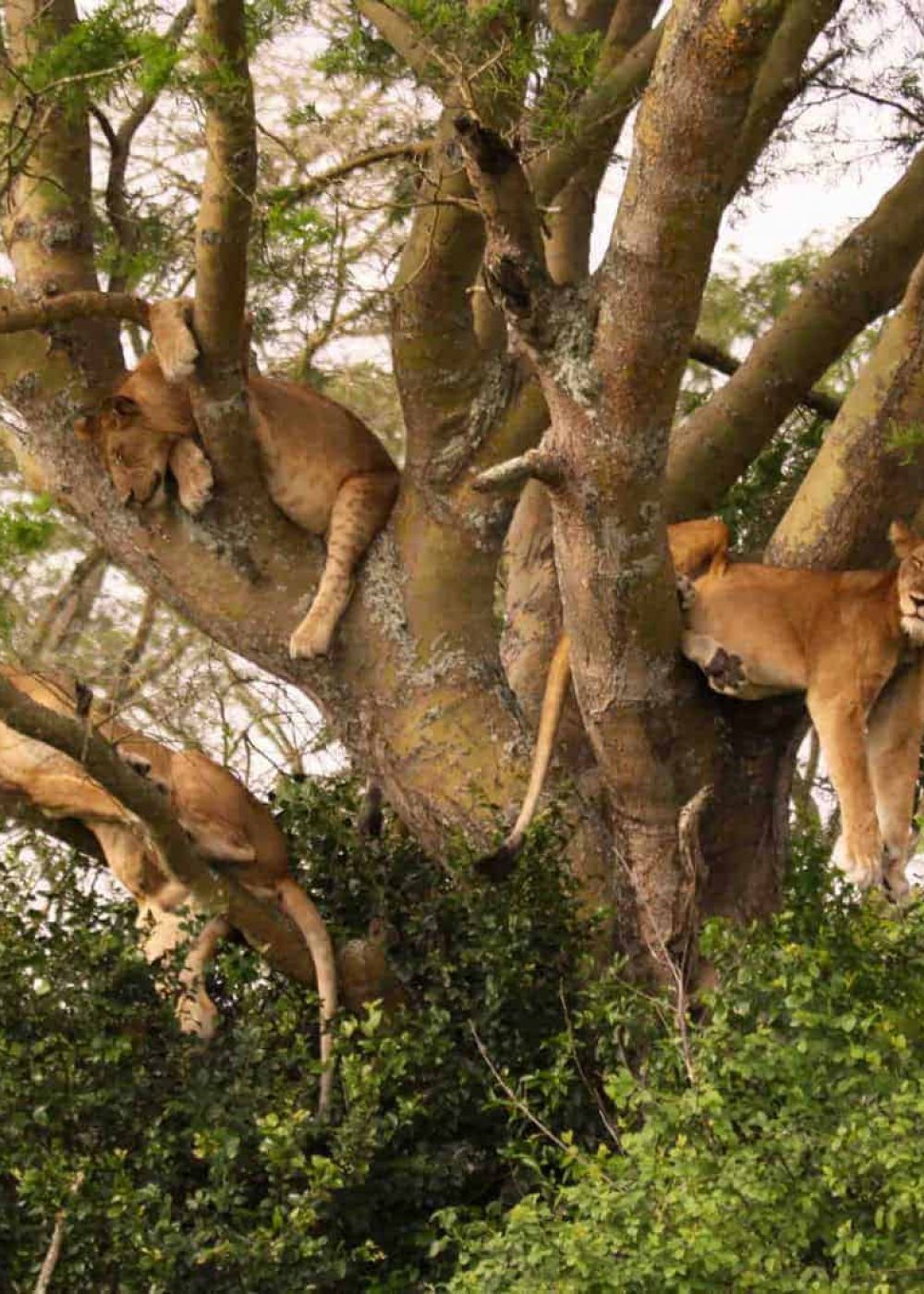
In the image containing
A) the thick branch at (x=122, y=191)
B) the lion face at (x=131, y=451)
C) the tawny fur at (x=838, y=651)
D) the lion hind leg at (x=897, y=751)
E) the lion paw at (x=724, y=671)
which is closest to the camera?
the tawny fur at (x=838, y=651)

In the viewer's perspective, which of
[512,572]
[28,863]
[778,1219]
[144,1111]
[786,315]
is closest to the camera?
[778,1219]

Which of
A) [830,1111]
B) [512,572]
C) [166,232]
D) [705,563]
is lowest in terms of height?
[830,1111]

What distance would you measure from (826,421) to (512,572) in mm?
1645

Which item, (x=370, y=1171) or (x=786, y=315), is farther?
(x=786, y=315)

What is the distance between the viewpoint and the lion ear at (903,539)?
21.9ft

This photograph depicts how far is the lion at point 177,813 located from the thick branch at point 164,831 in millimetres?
129

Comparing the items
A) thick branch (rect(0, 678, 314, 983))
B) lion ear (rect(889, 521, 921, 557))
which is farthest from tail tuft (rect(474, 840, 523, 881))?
lion ear (rect(889, 521, 921, 557))

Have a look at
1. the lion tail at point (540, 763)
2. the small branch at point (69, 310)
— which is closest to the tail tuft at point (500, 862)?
the lion tail at point (540, 763)

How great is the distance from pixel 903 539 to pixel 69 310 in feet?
9.79

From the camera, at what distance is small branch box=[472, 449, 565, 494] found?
237 inches

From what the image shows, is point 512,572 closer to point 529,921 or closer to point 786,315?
point 786,315

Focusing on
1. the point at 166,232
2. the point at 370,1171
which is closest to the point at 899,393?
the point at 370,1171

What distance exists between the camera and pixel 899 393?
6.68 metres

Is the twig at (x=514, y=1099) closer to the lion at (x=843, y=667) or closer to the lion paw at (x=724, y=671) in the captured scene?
the lion at (x=843, y=667)
